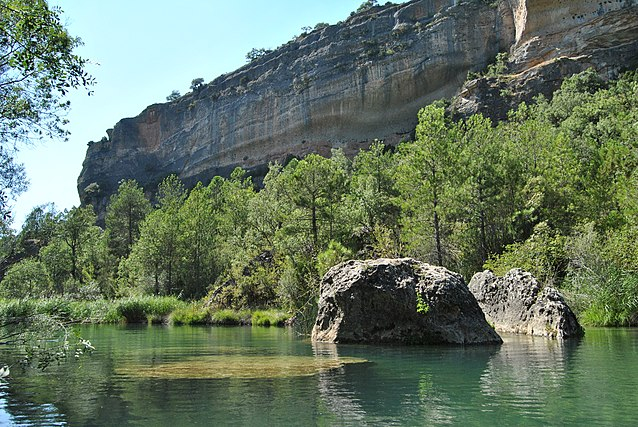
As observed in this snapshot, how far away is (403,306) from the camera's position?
16547 mm

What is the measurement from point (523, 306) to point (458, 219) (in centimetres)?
1559

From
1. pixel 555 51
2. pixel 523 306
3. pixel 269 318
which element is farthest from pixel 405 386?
pixel 555 51

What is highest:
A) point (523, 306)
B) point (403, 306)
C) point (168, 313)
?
point (403, 306)

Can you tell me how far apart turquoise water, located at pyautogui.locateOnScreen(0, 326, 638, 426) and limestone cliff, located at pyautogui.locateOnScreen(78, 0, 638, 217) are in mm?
62277

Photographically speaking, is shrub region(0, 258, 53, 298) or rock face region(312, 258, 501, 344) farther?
shrub region(0, 258, 53, 298)

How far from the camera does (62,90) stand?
36.7 ft

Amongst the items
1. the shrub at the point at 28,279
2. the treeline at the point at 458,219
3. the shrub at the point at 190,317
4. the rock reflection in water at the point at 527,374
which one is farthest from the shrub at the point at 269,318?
the shrub at the point at 28,279

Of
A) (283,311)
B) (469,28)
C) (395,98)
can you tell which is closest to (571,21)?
(469,28)

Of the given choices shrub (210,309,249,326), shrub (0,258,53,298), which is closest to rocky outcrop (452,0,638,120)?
shrub (210,309,249,326)

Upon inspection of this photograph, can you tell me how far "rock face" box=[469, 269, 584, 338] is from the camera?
58.0 ft

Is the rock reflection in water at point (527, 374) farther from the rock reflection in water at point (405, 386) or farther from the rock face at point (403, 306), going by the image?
the rock face at point (403, 306)

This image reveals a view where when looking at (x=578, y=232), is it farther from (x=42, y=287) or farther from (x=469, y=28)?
(x=469, y=28)

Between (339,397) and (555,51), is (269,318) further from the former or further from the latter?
(555,51)

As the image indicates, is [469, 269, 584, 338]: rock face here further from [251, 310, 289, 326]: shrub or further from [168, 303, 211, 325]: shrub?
[168, 303, 211, 325]: shrub
